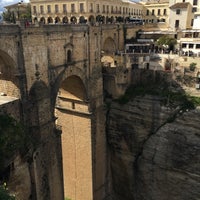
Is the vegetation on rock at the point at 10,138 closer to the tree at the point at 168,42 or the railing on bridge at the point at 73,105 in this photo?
the railing on bridge at the point at 73,105

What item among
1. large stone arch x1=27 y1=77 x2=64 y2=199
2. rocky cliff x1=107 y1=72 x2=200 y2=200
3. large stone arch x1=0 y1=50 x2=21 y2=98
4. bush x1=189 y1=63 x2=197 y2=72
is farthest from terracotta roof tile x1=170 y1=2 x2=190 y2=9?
large stone arch x1=0 y1=50 x2=21 y2=98

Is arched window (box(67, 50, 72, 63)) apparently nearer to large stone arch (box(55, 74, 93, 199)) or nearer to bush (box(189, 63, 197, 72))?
large stone arch (box(55, 74, 93, 199))

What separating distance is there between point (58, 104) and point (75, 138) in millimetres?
3294

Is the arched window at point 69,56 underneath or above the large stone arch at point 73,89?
above

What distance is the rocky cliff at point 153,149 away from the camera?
22031mm

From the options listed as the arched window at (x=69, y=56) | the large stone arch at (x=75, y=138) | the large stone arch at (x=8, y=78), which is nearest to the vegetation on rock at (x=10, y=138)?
the large stone arch at (x=8, y=78)

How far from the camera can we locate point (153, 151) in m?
23.8

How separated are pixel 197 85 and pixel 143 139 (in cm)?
676

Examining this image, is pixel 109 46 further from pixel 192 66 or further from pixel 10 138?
pixel 10 138

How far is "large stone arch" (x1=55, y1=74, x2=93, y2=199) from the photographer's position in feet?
73.2

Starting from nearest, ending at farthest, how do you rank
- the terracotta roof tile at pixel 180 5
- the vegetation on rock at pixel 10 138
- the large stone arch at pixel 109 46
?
the vegetation on rock at pixel 10 138 → the large stone arch at pixel 109 46 → the terracotta roof tile at pixel 180 5

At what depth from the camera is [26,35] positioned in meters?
15.3

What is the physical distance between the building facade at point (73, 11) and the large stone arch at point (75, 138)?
20942 millimetres

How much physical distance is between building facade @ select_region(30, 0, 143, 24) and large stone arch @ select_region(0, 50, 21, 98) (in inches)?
1055
